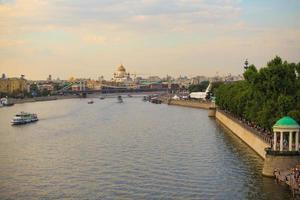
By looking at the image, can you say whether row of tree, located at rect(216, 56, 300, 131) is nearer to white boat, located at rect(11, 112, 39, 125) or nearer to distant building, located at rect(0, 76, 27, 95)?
white boat, located at rect(11, 112, 39, 125)

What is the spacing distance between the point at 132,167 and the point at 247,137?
8905mm

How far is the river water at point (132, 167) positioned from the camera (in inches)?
726

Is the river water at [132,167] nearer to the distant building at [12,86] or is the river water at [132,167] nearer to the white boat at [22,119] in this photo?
the white boat at [22,119]

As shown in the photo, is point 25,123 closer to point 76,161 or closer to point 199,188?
point 76,161

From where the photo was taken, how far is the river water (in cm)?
1844

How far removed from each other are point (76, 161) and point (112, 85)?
151 m

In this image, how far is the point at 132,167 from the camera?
22.9 m

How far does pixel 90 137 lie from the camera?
1385 inches

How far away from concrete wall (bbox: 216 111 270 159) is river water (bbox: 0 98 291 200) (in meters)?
0.38

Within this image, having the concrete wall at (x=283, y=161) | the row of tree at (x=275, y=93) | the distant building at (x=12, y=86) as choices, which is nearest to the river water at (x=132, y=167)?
the concrete wall at (x=283, y=161)

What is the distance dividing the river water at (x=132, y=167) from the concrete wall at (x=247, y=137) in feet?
1.24

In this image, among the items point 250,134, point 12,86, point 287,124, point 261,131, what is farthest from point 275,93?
point 12,86

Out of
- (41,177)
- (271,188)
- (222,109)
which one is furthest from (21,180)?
(222,109)

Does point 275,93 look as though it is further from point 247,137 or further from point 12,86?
point 12,86
